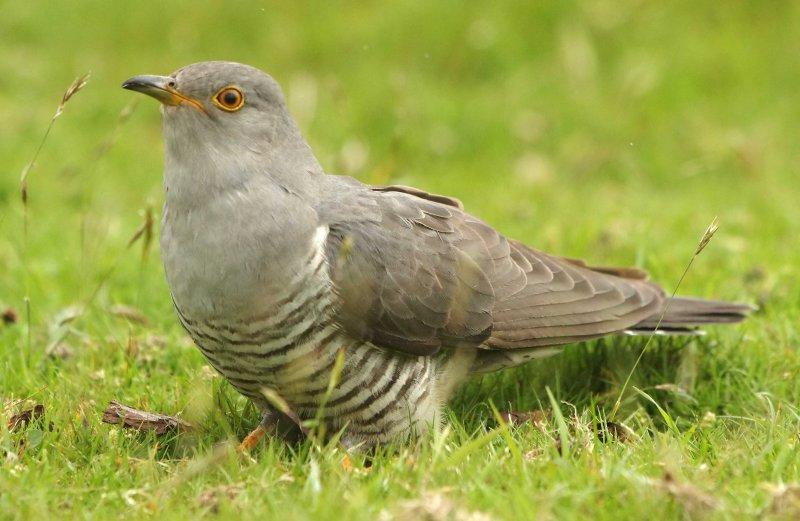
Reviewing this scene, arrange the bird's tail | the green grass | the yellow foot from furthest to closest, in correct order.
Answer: the bird's tail < the yellow foot < the green grass

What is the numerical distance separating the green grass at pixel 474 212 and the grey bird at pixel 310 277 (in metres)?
0.24

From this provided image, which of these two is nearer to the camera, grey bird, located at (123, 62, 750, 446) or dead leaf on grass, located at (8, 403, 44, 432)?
grey bird, located at (123, 62, 750, 446)

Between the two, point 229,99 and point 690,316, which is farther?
point 690,316

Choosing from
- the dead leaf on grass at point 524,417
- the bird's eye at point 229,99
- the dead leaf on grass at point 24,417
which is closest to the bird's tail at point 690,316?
the dead leaf on grass at point 524,417

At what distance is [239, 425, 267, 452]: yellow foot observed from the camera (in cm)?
401

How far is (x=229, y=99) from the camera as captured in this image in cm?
394

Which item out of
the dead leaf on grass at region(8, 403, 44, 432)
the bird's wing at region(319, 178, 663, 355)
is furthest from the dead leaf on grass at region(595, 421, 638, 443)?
the dead leaf on grass at region(8, 403, 44, 432)

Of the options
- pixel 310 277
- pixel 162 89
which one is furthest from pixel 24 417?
pixel 162 89

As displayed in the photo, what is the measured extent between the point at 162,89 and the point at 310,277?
83 cm

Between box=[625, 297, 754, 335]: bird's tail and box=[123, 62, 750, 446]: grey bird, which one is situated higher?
box=[123, 62, 750, 446]: grey bird

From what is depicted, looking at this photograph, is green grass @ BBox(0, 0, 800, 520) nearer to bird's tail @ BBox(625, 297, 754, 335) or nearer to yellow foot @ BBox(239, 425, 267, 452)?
yellow foot @ BBox(239, 425, 267, 452)

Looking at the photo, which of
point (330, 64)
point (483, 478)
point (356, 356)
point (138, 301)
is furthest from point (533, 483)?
point (330, 64)

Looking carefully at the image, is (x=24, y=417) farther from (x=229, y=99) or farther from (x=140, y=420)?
(x=229, y=99)

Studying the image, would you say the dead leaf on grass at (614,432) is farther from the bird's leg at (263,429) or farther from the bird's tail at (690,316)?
the bird's leg at (263,429)
